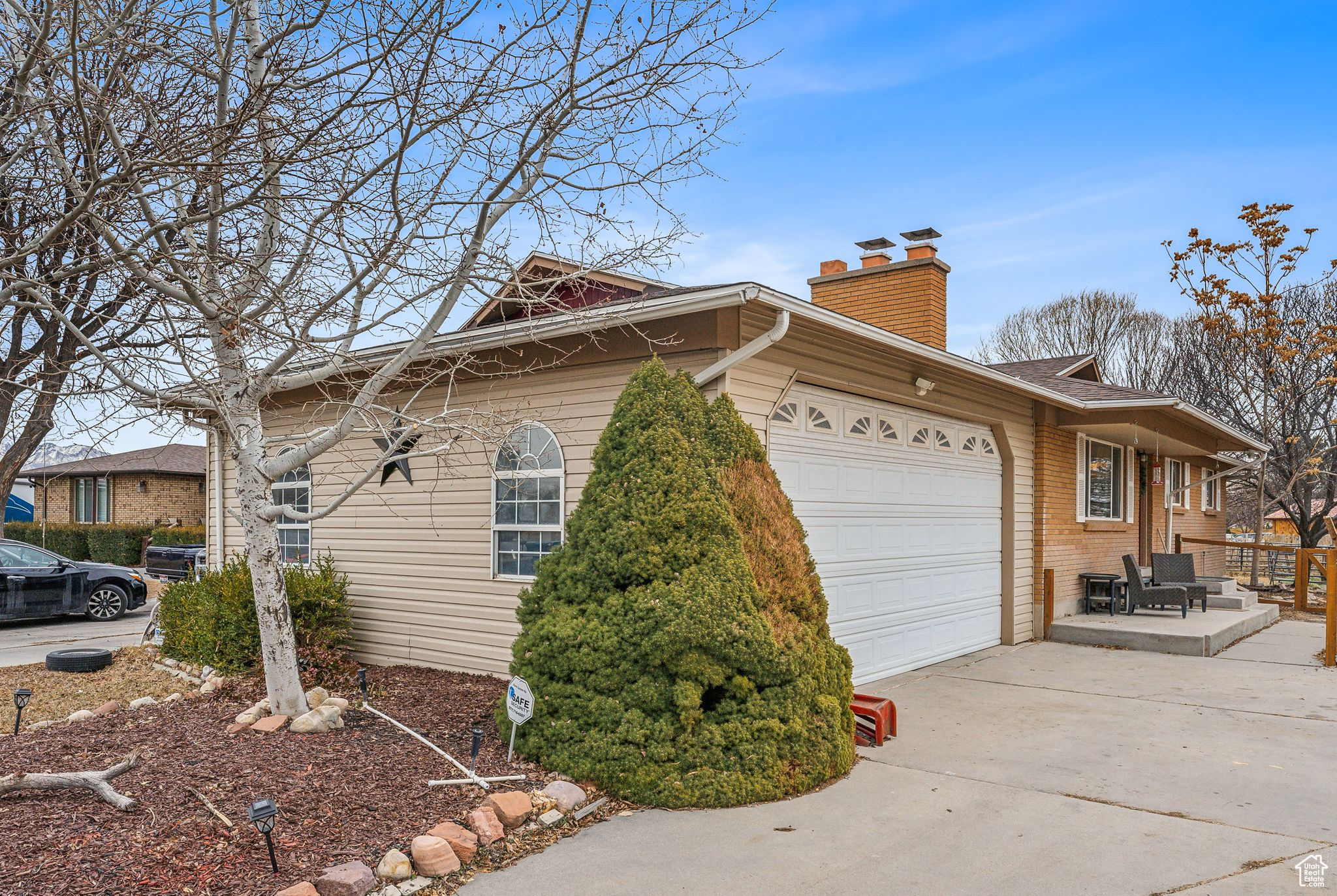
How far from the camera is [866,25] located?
7.69 m

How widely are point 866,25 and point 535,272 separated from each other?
3.92m

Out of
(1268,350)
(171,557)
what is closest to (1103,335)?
(1268,350)

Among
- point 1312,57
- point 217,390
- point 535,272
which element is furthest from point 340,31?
point 1312,57

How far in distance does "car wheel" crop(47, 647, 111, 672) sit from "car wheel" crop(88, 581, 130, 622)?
6.19 metres

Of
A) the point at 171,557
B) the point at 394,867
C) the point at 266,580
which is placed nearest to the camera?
the point at 394,867

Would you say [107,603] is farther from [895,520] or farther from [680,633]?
[680,633]

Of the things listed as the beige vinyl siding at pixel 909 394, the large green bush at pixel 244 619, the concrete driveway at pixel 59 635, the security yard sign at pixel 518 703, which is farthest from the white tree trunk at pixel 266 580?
the concrete driveway at pixel 59 635

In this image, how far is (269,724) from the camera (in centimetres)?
573

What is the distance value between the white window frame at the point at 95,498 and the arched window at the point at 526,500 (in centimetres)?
2385

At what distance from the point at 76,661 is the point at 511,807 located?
6.82 meters

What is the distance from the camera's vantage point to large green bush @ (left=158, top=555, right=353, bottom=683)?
7.49 m

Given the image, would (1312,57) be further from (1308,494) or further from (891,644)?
(1308,494)

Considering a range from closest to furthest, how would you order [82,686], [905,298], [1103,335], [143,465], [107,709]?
[107,709] → [82,686] → [905,298] → [143,465] → [1103,335]

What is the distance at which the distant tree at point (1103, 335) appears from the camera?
27922mm
